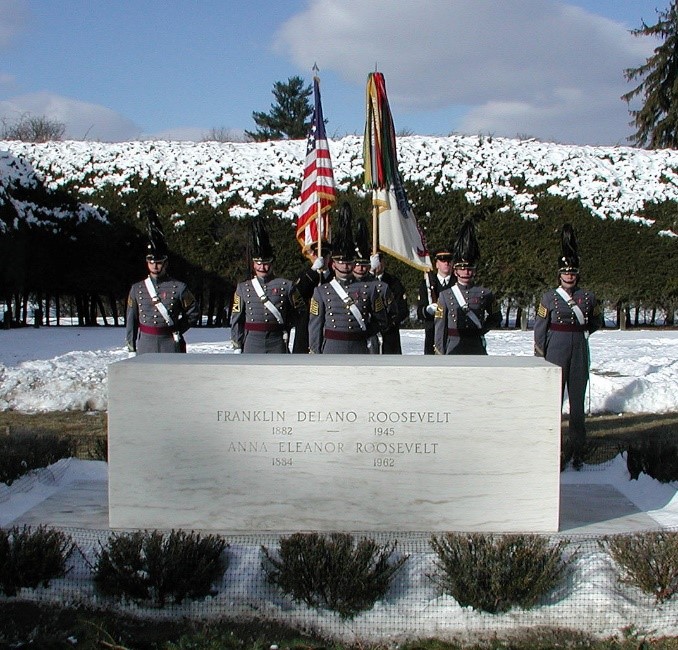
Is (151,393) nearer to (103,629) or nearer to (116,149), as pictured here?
(103,629)

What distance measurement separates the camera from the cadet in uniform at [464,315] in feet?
21.3

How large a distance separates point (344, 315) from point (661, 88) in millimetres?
22418

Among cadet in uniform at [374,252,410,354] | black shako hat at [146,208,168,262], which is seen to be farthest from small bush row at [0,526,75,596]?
cadet in uniform at [374,252,410,354]

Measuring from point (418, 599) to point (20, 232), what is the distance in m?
14.6

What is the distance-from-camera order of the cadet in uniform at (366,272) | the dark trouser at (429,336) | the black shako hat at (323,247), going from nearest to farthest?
the cadet in uniform at (366,272)
the dark trouser at (429,336)
the black shako hat at (323,247)

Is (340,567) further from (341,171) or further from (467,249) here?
(341,171)

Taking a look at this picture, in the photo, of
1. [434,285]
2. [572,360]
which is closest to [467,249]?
[434,285]

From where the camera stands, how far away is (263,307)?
21.6 ft

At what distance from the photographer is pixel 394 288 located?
25.5 ft

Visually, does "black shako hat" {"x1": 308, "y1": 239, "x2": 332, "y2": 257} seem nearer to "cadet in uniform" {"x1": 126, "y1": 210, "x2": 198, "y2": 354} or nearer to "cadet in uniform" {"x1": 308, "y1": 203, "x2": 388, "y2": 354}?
"cadet in uniform" {"x1": 126, "y1": 210, "x2": 198, "y2": 354}

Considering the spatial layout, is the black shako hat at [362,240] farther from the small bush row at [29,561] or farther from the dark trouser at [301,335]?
the small bush row at [29,561]

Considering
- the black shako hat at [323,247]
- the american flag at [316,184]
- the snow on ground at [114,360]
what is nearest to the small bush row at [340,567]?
the snow on ground at [114,360]

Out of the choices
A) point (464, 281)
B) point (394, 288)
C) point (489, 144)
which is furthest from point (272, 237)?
point (464, 281)

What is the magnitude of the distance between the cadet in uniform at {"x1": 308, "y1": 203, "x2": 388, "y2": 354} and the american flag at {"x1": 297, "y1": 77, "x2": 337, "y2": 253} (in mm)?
2485
